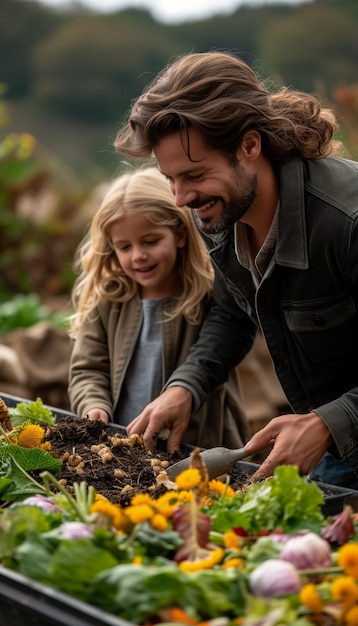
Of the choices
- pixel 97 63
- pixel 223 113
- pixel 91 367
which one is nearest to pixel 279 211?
pixel 223 113

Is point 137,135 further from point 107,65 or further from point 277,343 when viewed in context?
point 107,65

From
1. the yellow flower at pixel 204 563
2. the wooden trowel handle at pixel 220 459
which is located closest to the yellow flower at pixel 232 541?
the yellow flower at pixel 204 563

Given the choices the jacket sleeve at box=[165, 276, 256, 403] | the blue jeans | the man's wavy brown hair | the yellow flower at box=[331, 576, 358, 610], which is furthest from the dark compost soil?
the man's wavy brown hair

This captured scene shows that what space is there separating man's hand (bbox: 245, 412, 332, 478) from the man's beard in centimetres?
61

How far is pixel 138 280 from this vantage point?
3.30 m

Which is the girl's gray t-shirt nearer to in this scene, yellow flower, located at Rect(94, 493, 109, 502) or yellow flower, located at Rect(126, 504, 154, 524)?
yellow flower, located at Rect(94, 493, 109, 502)

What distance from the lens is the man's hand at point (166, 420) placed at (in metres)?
2.88

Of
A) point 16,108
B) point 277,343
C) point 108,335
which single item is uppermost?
point 16,108

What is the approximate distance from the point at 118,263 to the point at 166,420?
2.66ft

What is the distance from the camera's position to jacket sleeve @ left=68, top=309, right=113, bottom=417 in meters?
3.37

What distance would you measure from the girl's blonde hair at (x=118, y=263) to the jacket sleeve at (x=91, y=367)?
0.22ft

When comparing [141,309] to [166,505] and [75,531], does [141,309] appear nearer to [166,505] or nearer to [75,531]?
[166,505]

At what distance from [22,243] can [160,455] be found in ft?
19.3

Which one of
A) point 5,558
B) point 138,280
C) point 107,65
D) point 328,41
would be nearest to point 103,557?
point 5,558
